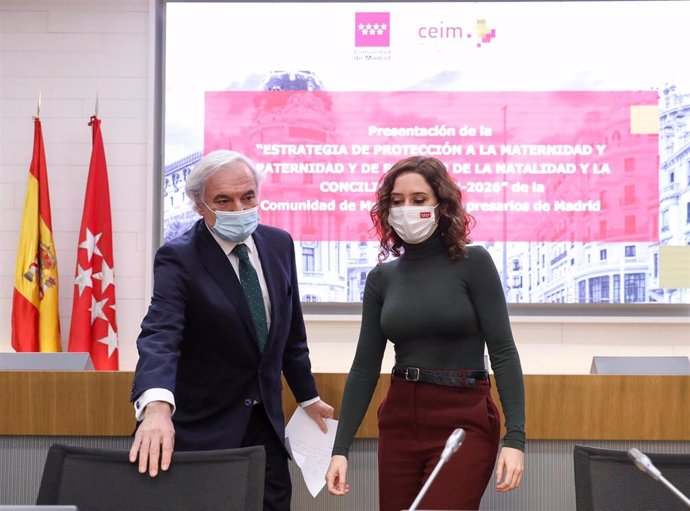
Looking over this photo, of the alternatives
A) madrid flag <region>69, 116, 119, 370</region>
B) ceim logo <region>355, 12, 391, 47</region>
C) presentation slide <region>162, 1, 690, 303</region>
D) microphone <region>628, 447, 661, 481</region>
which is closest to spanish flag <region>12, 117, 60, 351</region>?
madrid flag <region>69, 116, 119, 370</region>

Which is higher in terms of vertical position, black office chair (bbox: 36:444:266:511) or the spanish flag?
the spanish flag

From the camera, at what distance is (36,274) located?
4512 millimetres

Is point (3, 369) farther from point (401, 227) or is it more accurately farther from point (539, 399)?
point (539, 399)

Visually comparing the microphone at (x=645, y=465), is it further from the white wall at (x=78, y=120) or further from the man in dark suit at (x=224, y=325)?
the white wall at (x=78, y=120)

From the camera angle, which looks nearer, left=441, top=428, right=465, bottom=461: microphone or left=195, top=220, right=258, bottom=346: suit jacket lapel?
left=441, top=428, right=465, bottom=461: microphone

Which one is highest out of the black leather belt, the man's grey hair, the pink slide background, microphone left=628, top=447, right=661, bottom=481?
the pink slide background

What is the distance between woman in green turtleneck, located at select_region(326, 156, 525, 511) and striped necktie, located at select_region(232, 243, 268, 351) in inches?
10.9

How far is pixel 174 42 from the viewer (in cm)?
468

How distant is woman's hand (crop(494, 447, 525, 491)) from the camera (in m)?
1.85

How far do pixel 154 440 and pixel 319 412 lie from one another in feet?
2.41

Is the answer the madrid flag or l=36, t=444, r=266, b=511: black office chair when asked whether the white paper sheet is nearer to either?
l=36, t=444, r=266, b=511: black office chair

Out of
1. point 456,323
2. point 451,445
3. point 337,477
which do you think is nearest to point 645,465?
point 451,445

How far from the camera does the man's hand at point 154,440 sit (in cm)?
159

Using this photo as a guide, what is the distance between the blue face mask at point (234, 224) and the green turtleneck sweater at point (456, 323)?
0.38 meters
